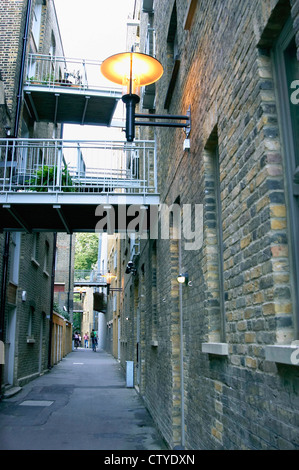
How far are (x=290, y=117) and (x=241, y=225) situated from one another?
2.90ft

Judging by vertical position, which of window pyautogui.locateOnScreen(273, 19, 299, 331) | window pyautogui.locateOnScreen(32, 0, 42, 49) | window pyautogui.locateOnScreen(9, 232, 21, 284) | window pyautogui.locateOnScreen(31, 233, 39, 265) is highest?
window pyautogui.locateOnScreen(32, 0, 42, 49)

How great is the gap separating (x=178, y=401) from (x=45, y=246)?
12445 mm

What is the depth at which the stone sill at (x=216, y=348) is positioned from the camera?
3.52 m

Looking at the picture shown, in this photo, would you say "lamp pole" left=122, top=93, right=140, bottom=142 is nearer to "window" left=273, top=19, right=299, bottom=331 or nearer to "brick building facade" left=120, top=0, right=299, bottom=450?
"brick building facade" left=120, top=0, right=299, bottom=450

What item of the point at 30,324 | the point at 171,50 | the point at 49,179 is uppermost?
the point at 171,50

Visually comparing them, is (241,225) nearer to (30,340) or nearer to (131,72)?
(131,72)

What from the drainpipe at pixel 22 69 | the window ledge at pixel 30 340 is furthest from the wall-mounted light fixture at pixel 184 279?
the window ledge at pixel 30 340

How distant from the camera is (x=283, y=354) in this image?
231cm

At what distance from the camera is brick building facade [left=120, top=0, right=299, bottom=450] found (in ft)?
8.38

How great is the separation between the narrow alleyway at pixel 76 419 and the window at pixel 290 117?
5.10 m

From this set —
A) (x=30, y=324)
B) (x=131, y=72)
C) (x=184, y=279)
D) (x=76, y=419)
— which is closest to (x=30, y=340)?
(x=30, y=324)

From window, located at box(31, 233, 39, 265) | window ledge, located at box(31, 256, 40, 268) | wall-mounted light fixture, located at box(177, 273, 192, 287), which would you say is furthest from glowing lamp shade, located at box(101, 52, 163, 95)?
window, located at box(31, 233, 39, 265)

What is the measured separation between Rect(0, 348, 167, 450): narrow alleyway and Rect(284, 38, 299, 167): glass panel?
5474mm

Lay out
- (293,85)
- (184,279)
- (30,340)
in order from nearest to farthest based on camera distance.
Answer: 1. (293,85)
2. (184,279)
3. (30,340)
